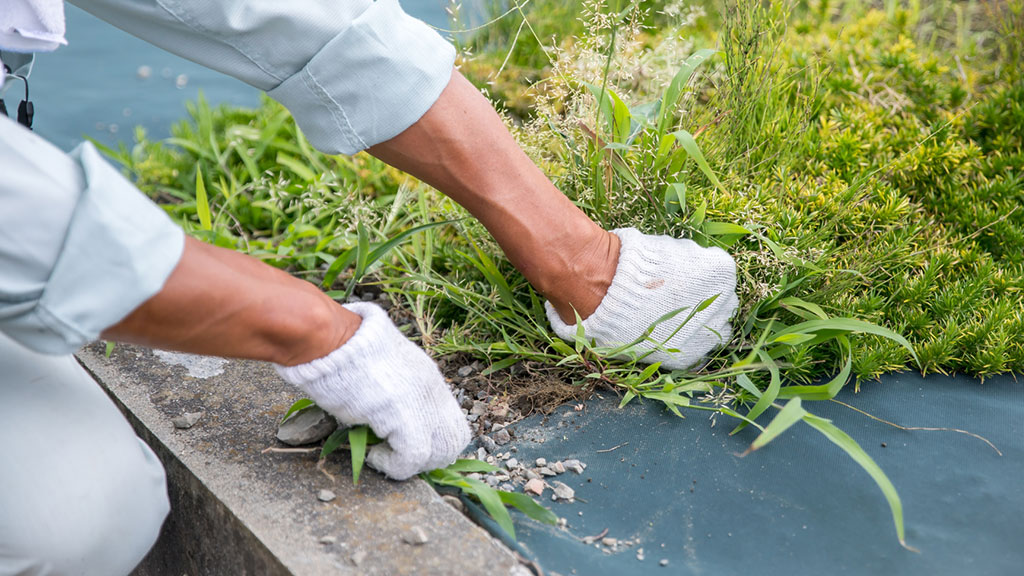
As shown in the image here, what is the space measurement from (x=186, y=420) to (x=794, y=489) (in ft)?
3.54

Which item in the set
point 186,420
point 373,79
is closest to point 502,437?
point 186,420

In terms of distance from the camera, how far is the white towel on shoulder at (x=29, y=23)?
122 centimetres

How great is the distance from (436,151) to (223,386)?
25.0 inches

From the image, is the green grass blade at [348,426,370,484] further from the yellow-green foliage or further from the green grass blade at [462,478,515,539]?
the yellow-green foliage

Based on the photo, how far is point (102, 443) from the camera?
1.23 meters

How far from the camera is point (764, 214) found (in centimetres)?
170

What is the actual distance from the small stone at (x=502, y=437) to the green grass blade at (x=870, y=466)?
54cm

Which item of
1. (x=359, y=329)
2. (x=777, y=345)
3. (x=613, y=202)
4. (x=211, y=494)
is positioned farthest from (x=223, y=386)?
(x=777, y=345)

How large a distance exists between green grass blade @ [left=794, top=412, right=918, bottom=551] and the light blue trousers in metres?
1.07

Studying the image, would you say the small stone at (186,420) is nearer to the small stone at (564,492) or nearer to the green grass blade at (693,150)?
the small stone at (564,492)

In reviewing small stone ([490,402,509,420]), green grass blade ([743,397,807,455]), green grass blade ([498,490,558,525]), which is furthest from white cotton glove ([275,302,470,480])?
green grass blade ([743,397,807,455])

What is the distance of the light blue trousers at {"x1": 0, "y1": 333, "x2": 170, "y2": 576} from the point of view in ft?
3.73

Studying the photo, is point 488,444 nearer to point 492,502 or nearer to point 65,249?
point 492,502

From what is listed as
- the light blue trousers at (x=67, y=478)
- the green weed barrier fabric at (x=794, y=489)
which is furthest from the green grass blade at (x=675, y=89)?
the light blue trousers at (x=67, y=478)
